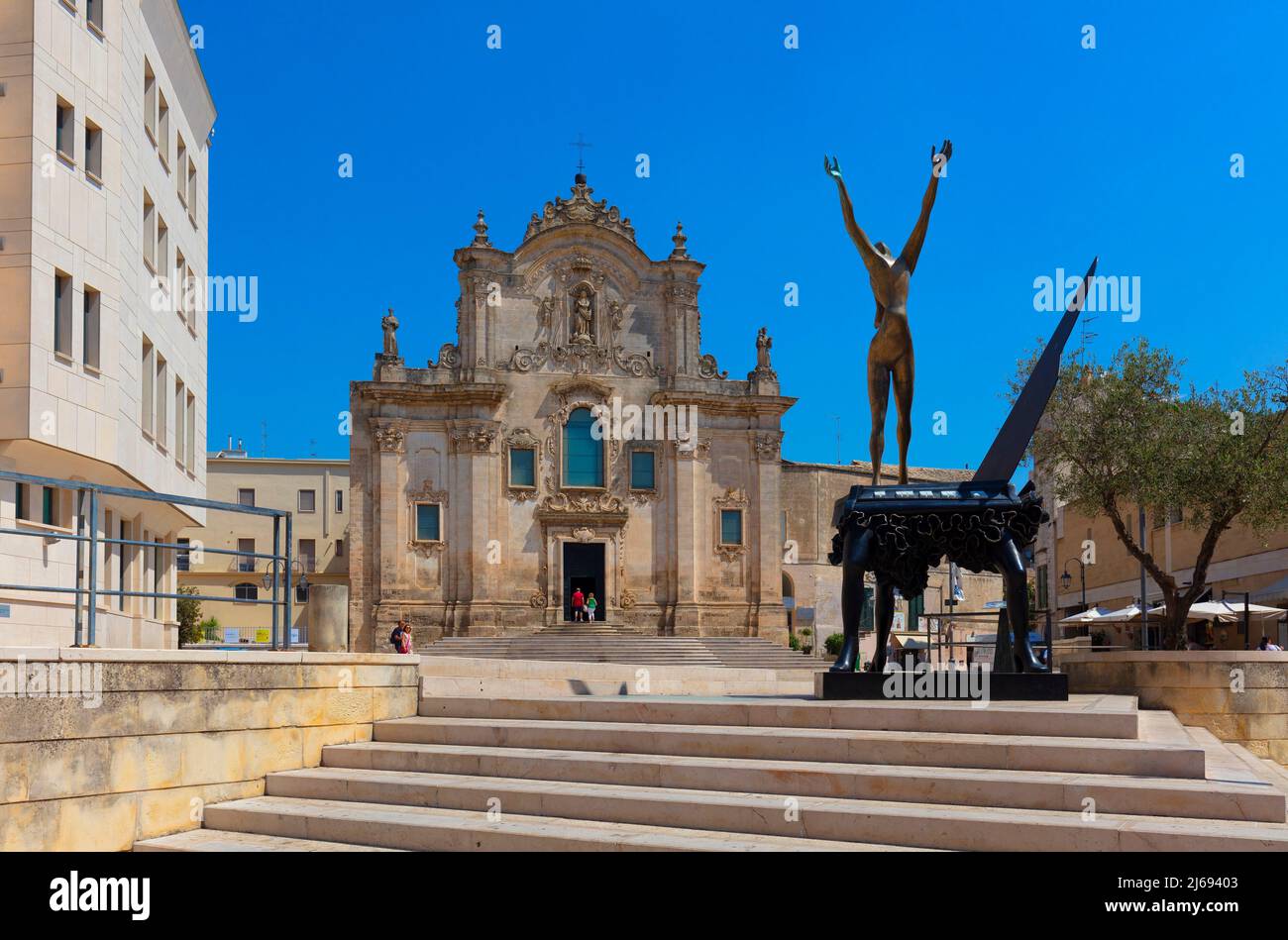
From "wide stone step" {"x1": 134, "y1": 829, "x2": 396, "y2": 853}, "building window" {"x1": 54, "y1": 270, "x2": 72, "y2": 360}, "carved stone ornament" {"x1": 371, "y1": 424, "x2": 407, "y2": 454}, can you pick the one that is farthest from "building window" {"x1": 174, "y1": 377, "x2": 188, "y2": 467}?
"wide stone step" {"x1": 134, "y1": 829, "x2": 396, "y2": 853}

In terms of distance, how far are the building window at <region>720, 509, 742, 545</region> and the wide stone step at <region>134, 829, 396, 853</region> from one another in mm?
38985

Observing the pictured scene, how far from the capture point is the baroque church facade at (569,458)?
46.9m

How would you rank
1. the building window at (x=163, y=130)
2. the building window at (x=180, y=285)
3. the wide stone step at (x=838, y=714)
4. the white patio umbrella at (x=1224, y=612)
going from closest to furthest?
the wide stone step at (x=838, y=714)
the building window at (x=163, y=130)
the white patio umbrella at (x=1224, y=612)
the building window at (x=180, y=285)

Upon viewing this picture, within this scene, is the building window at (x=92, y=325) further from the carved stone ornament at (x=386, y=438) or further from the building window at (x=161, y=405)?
the carved stone ornament at (x=386, y=438)

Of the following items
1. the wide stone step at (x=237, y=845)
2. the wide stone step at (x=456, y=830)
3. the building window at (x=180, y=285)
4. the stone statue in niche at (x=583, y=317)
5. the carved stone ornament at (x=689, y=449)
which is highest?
the stone statue in niche at (x=583, y=317)

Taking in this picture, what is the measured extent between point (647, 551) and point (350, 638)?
1136 centimetres

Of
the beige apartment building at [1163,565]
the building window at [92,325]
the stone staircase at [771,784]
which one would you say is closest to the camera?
the stone staircase at [771,784]

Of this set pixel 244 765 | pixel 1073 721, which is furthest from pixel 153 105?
pixel 1073 721

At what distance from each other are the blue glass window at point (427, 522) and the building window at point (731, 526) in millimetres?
10837

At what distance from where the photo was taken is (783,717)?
11266mm

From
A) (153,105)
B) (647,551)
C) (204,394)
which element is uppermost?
(153,105)

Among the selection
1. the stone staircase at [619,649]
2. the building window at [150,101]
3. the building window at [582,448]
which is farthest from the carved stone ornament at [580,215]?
the building window at [150,101]

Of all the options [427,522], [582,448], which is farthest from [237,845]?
[582,448]
